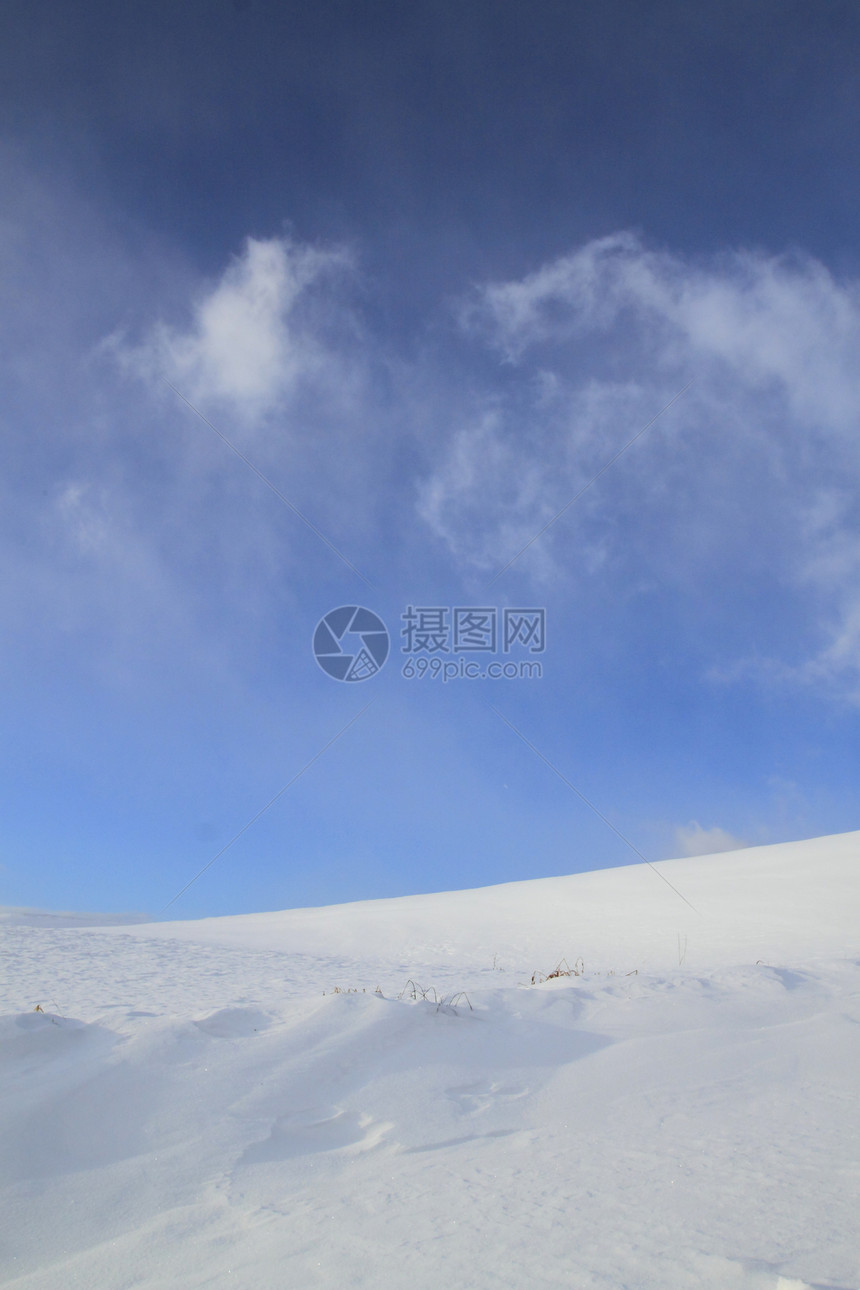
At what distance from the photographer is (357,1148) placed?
A: 224 centimetres

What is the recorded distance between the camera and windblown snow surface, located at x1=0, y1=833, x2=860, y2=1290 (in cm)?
153

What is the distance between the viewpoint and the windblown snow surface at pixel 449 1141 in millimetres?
1526

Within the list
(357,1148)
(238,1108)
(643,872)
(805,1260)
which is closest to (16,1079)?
(238,1108)

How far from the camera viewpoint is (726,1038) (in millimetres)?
3605

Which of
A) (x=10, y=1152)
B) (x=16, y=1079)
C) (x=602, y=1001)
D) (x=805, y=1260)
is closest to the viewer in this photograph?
(x=805, y=1260)

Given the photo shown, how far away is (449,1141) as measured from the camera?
2.28m

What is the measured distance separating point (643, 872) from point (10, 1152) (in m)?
15.8

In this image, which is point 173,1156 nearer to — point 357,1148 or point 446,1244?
point 357,1148

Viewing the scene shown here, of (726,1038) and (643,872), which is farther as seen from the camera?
(643,872)

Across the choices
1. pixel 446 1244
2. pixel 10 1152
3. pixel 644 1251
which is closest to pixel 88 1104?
pixel 10 1152

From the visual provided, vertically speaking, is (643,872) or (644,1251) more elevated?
(643,872)

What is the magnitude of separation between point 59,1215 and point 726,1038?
310 cm

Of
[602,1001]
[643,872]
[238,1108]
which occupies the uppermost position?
[643,872]

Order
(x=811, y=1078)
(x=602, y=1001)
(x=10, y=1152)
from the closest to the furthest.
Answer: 1. (x=10, y=1152)
2. (x=811, y=1078)
3. (x=602, y=1001)
